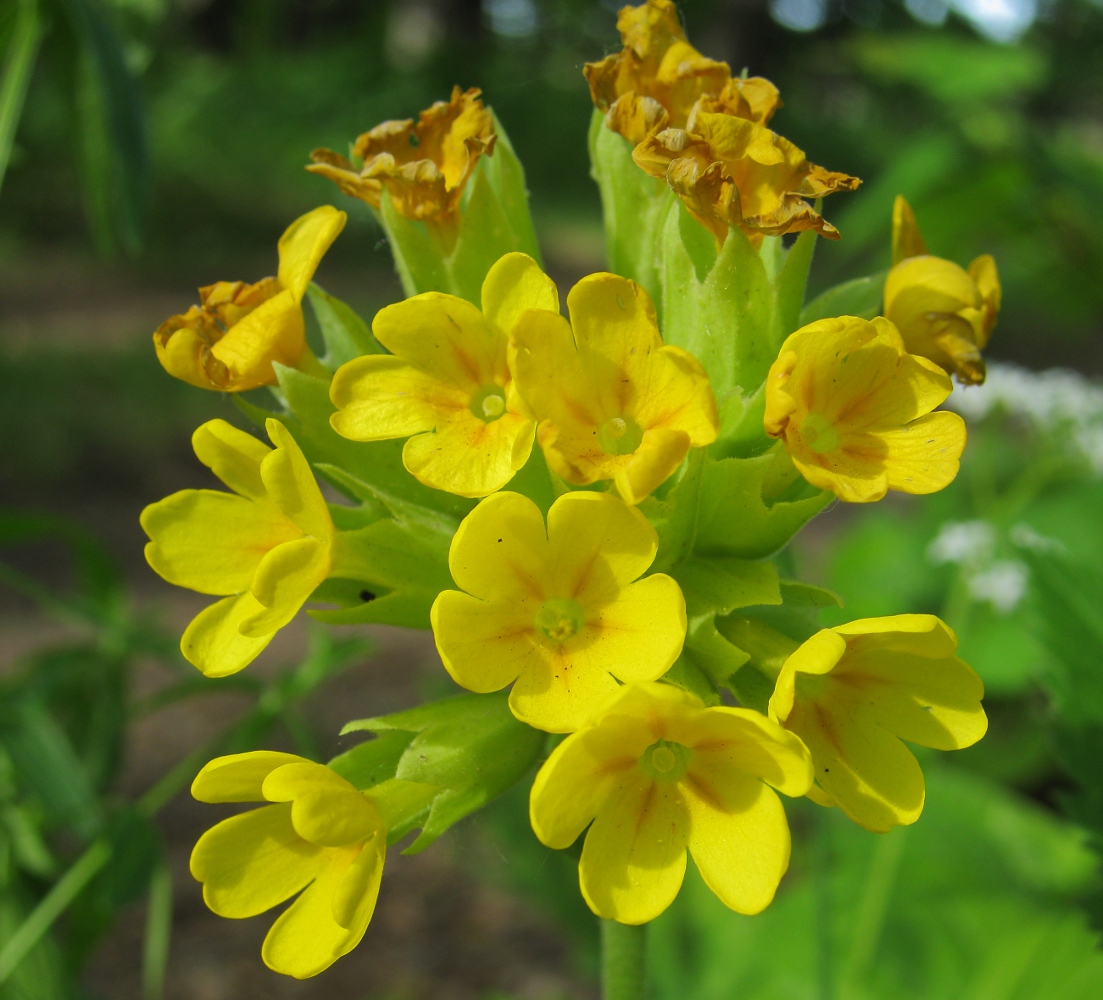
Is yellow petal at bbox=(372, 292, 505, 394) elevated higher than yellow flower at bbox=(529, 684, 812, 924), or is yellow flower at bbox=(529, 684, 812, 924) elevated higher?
yellow petal at bbox=(372, 292, 505, 394)

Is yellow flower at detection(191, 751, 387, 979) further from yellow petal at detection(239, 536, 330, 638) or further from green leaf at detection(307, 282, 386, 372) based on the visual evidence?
green leaf at detection(307, 282, 386, 372)

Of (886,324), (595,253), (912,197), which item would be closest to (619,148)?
(886,324)

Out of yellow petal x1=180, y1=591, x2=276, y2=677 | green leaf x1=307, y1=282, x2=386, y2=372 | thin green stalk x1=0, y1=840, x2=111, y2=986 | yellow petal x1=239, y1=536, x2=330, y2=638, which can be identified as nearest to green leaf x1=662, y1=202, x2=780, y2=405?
green leaf x1=307, y1=282, x2=386, y2=372

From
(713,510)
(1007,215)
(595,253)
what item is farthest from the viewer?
(595,253)

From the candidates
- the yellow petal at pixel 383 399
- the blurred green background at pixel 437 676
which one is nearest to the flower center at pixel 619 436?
the yellow petal at pixel 383 399

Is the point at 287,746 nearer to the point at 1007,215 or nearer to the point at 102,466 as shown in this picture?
the point at 1007,215

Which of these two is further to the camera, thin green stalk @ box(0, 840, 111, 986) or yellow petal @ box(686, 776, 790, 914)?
thin green stalk @ box(0, 840, 111, 986)
